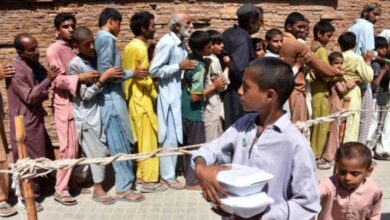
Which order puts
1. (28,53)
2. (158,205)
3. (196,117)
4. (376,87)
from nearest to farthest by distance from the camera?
(28,53) < (158,205) < (196,117) < (376,87)

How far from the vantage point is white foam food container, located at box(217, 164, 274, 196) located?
64.9 inches

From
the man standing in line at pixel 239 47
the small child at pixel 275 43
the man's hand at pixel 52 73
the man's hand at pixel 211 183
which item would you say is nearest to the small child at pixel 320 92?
the small child at pixel 275 43

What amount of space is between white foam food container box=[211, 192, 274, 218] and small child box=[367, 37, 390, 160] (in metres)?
Result: 4.51

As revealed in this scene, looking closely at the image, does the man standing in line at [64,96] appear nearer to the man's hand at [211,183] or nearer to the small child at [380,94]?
the man's hand at [211,183]

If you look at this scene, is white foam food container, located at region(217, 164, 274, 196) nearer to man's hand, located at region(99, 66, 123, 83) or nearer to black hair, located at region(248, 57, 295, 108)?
black hair, located at region(248, 57, 295, 108)

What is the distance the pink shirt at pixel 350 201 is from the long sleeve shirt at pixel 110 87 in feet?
8.11

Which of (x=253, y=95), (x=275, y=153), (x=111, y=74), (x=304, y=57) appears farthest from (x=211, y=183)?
(x=304, y=57)

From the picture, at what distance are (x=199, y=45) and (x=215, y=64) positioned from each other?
0.30 metres

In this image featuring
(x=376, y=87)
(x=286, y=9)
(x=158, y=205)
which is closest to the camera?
(x=158, y=205)

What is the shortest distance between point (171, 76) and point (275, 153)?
2.90 meters

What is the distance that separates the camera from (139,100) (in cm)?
462

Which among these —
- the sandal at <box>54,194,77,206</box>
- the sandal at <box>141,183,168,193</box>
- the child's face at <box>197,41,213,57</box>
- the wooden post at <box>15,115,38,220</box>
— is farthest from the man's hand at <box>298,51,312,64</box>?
the wooden post at <box>15,115,38,220</box>

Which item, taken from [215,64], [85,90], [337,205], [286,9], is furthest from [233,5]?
[337,205]

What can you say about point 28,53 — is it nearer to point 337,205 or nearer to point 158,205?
point 158,205
